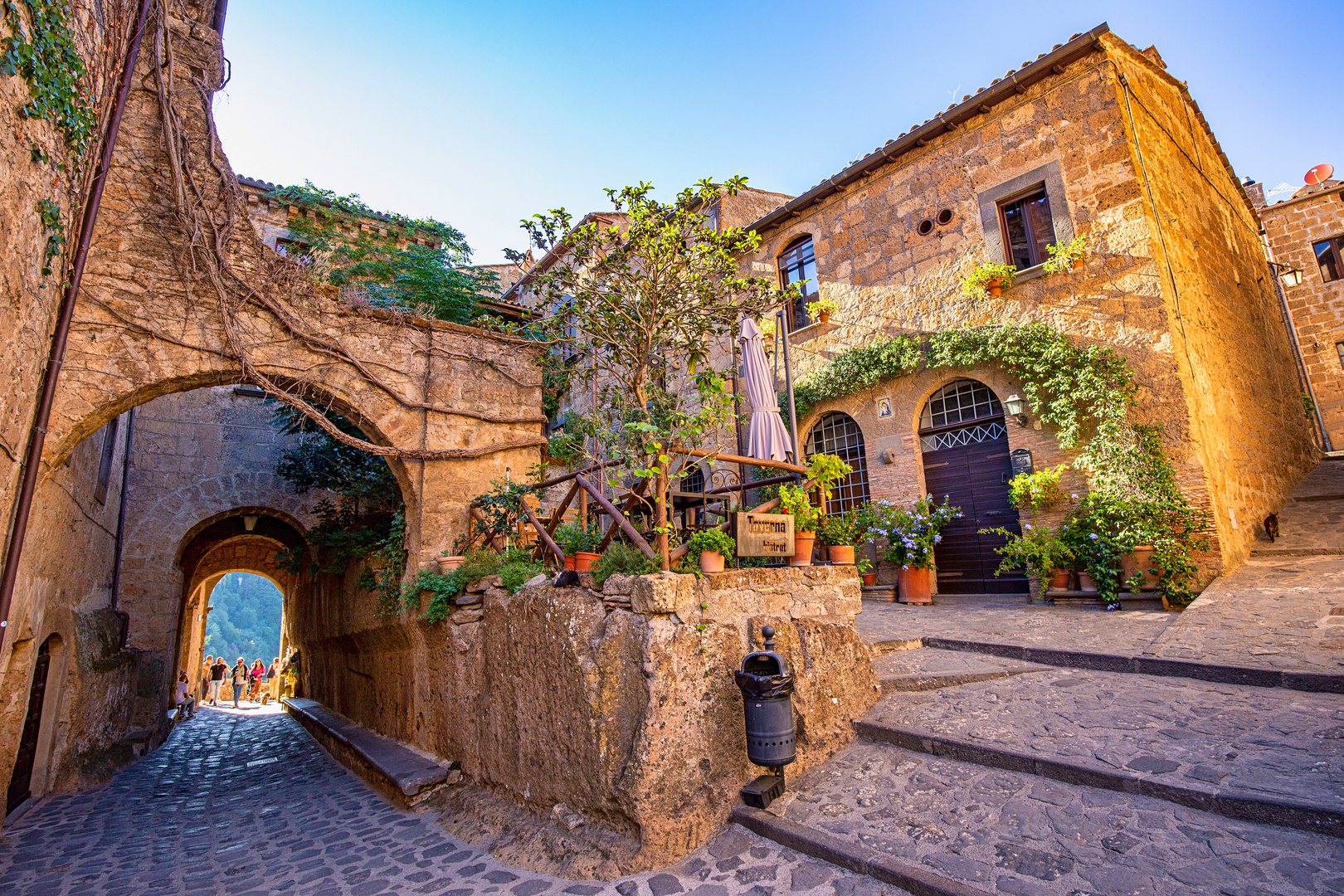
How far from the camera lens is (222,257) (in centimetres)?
584

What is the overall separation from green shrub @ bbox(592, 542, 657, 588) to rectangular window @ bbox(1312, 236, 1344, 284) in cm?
1750

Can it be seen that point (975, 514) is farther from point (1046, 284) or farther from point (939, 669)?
point (939, 669)

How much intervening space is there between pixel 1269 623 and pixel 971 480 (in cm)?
414

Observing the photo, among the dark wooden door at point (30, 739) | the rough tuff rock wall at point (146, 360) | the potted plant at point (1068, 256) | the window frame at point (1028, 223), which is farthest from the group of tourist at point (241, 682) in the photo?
the potted plant at point (1068, 256)

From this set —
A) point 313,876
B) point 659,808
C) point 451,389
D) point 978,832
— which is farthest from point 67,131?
point 978,832

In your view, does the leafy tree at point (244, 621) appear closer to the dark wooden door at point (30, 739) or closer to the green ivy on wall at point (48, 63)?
the dark wooden door at point (30, 739)

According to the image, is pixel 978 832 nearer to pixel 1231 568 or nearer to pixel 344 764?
pixel 1231 568

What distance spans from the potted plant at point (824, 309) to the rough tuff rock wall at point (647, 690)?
22.8ft

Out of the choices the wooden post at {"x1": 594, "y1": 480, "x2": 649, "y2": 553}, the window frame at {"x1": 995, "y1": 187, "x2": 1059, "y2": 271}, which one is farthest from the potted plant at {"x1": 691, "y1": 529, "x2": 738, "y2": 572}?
the window frame at {"x1": 995, "y1": 187, "x2": 1059, "y2": 271}

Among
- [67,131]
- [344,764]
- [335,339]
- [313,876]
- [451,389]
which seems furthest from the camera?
[344,764]

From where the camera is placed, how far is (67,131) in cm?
454

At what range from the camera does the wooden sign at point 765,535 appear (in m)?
4.15

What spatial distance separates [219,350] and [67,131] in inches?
73.1

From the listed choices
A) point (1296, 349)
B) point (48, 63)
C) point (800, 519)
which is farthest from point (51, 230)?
point (1296, 349)
